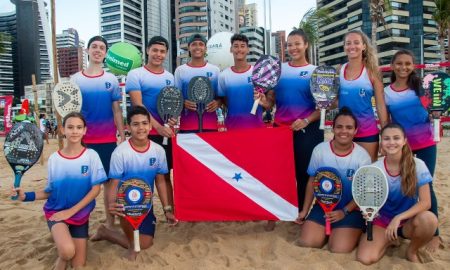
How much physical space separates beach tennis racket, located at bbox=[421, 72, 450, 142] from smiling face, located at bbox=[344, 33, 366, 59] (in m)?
0.95

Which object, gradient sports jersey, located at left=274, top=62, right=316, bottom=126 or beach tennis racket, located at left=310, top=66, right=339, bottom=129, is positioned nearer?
beach tennis racket, located at left=310, top=66, right=339, bottom=129

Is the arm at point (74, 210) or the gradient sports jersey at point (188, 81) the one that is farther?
the gradient sports jersey at point (188, 81)

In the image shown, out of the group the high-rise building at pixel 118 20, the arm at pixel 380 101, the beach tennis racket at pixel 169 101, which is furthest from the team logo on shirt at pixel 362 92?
the high-rise building at pixel 118 20

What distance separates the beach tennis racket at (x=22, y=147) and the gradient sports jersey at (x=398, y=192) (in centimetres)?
306

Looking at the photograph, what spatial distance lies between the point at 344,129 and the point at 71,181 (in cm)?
250

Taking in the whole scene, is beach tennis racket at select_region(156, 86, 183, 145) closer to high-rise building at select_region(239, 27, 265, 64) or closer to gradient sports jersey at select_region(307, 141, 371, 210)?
gradient sports jersey at select_region(307, 141, 371, 210)

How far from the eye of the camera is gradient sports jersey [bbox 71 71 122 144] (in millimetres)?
4105

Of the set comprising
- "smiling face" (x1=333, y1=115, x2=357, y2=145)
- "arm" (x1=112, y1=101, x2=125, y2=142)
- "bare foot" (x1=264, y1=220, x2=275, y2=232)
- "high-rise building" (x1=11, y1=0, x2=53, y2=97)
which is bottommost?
"bare foot" (x1=264, y1=220, x2=275, y2=232)

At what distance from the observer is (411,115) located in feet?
12.0

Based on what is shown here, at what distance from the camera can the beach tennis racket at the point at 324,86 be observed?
12.3 ft

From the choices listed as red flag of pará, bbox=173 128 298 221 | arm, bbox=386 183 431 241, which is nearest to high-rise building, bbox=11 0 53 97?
red flag of pará, bbox=173 128 298 221

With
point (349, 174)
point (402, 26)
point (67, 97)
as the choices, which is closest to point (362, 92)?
point (349, 174)

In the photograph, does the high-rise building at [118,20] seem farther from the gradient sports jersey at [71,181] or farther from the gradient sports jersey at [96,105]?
the gradient sports jersey at [71,181]

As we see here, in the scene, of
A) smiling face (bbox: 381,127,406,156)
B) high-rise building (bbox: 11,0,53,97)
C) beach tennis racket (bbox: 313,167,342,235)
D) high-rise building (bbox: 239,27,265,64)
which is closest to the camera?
smiling face (bbox: 381,127,406,156)
